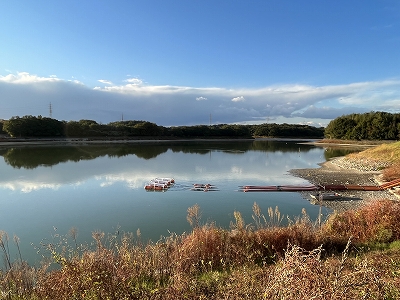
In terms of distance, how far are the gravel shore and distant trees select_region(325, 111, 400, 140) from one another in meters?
40.1

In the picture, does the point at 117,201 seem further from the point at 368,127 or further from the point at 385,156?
the point at 368,127

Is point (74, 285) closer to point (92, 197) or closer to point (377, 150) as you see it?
point (92, 197)

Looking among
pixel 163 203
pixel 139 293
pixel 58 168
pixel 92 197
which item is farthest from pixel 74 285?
pixel 58 168

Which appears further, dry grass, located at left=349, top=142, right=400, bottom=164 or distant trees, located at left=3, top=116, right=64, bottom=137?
distant trees, located at left=3, top=116, right=64, bottom=137

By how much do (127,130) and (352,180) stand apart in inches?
2514

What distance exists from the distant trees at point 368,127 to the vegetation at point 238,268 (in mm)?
A: 64004

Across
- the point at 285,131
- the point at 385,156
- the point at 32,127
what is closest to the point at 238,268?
the point at 385,156

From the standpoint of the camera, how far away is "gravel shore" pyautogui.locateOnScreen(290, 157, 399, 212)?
14.7 m

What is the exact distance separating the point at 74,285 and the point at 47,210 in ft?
38.3

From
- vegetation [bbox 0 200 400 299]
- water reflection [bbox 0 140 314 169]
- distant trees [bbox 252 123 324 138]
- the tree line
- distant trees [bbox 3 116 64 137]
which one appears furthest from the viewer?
distant trees [bbox 252 123 324 138]

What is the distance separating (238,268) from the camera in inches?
227

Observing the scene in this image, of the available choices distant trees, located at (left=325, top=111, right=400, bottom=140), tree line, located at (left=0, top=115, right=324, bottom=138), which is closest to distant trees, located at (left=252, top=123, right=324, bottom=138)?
tree line, located at (left=0, top=115, right=324, bottom=138)

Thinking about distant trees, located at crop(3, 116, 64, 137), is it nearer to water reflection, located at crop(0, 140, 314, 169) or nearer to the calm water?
water reflection, located at crop(0, 140, 314, 169)

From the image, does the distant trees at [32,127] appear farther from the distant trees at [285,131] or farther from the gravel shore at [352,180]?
the distant trees at [285,131]
